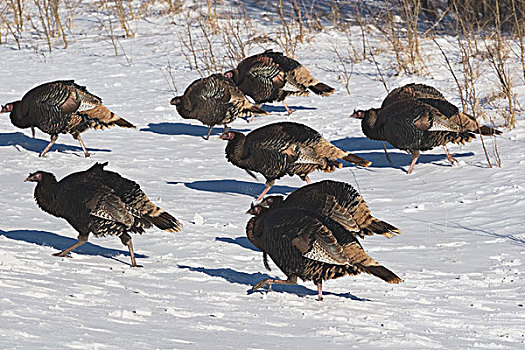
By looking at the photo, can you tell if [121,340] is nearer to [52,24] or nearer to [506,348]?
[506,348]

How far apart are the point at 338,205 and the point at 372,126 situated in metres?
3.53

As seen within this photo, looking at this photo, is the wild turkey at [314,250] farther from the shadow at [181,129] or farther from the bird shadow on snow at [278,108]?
the bird shadow on snow at [278,108]

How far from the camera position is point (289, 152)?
763 cm

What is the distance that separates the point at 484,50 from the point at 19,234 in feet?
31.9

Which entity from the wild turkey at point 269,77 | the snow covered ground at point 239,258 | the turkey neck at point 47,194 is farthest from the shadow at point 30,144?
the turkey neck at point 47,194

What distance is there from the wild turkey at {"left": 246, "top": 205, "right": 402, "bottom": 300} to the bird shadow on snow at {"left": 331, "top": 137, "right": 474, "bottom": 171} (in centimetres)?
430

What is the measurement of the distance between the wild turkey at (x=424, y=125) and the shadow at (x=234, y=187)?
4.06 feet

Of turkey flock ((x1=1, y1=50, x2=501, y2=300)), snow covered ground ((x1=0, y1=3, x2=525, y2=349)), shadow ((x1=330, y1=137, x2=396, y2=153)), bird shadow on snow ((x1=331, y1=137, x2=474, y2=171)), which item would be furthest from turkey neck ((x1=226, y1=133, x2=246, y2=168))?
shadow ((x1=330, y1=137, x2=396, y2=153))

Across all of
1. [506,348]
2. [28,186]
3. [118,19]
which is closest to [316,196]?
[506,348]

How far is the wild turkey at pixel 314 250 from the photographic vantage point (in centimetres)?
475

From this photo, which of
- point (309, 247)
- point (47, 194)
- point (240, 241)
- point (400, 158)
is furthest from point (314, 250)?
point (400, 158)

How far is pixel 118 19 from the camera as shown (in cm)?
1800

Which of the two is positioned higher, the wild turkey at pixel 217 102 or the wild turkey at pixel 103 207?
the wild turkey at pixel 103 207

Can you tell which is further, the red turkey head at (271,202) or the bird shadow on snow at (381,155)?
the bird shadow on snow at (381,155)
